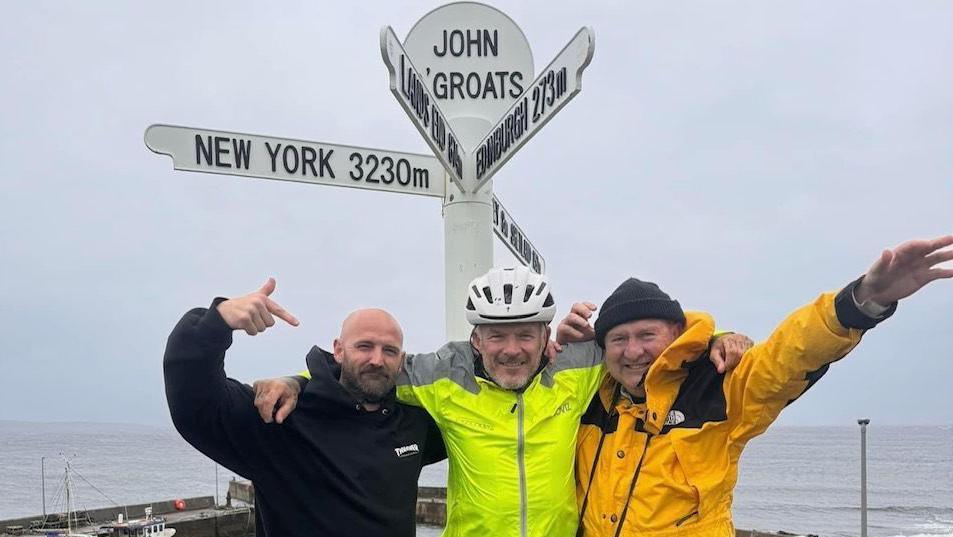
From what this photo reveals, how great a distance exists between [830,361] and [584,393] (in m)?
1.20

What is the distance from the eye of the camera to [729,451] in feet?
11.8

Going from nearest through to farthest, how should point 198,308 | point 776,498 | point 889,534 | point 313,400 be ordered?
point 198,308, point 313,400, point 889,534, point 776,498

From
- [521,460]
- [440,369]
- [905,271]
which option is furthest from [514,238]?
[905,271]

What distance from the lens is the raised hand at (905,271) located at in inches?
111

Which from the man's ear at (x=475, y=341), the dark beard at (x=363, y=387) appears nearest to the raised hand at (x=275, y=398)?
the dark beard at (x=363, y=387)

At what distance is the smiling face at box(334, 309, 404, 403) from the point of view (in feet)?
12.7

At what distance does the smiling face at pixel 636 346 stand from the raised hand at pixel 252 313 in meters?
1.56

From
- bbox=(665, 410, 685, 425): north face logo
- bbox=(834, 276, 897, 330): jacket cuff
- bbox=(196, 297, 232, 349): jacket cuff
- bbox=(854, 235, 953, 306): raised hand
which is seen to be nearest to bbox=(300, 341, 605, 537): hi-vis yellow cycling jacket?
bbox=(665, 410, 685, 425): north face logo

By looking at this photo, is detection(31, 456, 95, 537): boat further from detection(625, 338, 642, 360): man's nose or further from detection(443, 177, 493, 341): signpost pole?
detection(625, 338, 642, 360): man's nose

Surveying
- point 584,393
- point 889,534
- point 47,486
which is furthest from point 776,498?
point 47,486

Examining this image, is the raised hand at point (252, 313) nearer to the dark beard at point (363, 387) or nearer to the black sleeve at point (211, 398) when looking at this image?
the black sleeve at point (211, 398)

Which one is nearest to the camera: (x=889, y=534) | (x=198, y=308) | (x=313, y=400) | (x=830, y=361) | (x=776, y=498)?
(x=830, y=361)

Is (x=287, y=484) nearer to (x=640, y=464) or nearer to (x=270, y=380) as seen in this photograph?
(x=270, y=380)

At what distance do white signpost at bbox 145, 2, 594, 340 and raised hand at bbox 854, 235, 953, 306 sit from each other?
185 cm
